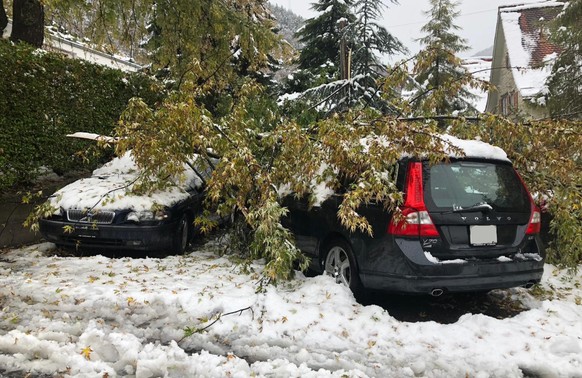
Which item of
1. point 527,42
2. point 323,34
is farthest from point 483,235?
point 527,42

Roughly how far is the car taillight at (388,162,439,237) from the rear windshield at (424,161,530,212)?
7 centimetres

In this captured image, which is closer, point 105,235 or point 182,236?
point 105,235

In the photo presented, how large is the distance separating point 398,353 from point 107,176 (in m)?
5.36

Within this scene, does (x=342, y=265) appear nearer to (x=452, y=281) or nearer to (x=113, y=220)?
(x=452, y=281)

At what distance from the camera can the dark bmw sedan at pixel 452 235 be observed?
144 inches

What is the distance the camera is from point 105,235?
18.0ft

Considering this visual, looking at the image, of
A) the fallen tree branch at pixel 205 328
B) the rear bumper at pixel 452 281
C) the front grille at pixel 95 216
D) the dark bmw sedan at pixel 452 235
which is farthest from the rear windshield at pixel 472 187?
the front grille at pixel 95 216

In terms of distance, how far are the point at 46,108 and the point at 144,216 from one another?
285 cm

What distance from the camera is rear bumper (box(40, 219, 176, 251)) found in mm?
5496

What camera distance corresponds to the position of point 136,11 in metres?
9.23

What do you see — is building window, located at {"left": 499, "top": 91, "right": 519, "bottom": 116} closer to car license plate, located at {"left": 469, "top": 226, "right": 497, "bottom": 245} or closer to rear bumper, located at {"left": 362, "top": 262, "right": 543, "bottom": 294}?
rear bumper, located at {"left": 362, "top": 262, "right": 543, "bottom": 294}

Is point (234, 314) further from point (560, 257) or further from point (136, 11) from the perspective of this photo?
point (136, 11)

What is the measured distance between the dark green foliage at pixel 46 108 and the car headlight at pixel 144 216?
1.64 m

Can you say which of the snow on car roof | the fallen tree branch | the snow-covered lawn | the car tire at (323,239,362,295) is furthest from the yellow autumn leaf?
the snow on car roof
